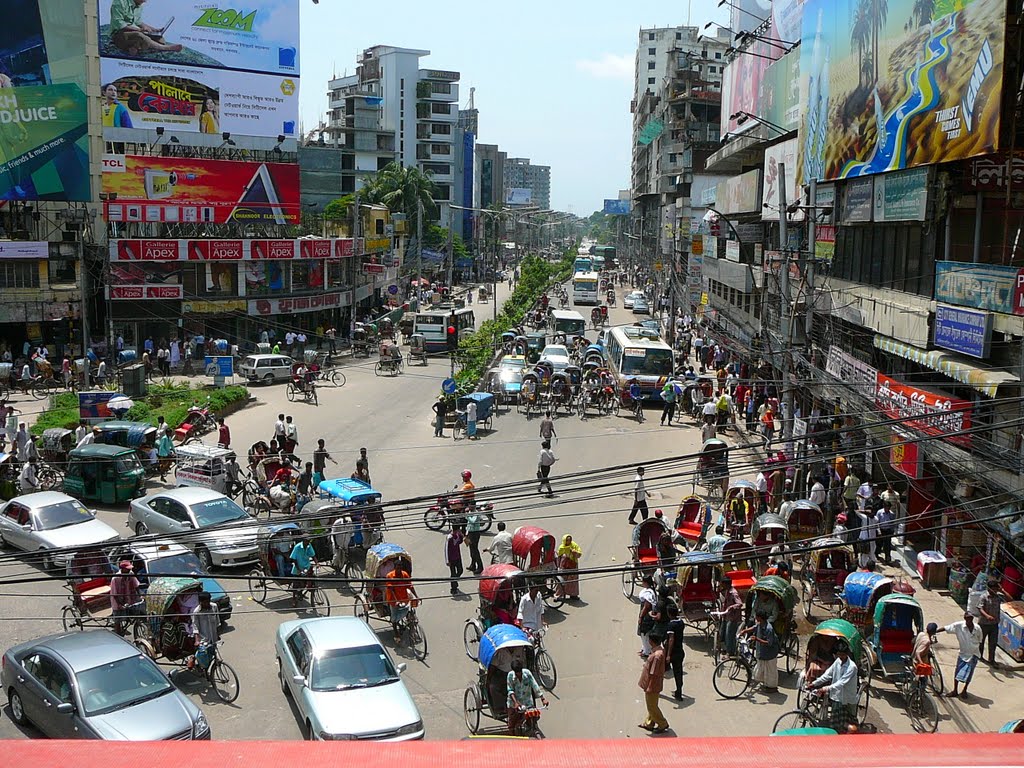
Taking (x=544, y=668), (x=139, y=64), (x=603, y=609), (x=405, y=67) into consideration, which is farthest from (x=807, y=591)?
(x=405, y=67)

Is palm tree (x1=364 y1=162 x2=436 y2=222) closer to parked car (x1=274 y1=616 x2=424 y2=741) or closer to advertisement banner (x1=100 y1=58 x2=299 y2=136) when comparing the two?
advertisement banner (x1=100 y1=58 x2=299 y2=136)

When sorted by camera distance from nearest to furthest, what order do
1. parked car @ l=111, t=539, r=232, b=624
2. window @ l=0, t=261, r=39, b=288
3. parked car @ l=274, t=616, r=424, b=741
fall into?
parked car @ l=274, t=616, r=424, b=741 → parked car @ l=111, t=539, r=232, b=624 → window @ l=0, t=261, r=39, b=288

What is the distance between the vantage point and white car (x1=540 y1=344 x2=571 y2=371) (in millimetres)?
37344

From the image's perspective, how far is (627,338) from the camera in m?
37.0

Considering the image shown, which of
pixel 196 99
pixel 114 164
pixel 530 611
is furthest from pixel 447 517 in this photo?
pixel 196 99

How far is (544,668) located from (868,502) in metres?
9.29

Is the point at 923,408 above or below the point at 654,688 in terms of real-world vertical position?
above

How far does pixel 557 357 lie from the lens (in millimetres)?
40094

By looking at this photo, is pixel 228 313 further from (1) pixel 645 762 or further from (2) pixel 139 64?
(1) pixel 645 762

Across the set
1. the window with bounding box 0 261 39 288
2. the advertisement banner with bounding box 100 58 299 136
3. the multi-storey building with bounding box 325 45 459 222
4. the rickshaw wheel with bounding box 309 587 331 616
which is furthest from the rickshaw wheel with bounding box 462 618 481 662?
the multi-storey building with bounding box 325 45 459 222

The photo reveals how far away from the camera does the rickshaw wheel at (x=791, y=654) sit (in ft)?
44.3

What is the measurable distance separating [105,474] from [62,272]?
23304 mm

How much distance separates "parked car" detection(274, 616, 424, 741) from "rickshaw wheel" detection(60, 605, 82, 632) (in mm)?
3574

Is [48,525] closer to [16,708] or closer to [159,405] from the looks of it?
[16,708]
